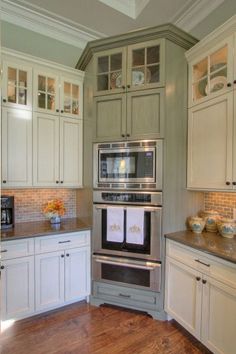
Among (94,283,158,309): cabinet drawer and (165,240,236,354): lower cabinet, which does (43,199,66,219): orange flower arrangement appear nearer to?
(94,283,158,309): cabinet drawer

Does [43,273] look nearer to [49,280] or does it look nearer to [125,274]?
[49,280]

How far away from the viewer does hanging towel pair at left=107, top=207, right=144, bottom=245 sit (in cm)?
224

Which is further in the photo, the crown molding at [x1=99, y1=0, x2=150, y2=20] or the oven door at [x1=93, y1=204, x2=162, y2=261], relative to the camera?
the crown molding at [x1=99, y1=0, x2=150, y2=20]

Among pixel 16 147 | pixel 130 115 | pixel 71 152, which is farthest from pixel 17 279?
pixel 130 115

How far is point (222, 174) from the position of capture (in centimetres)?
197

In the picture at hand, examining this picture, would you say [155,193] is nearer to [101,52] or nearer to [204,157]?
[204,157]

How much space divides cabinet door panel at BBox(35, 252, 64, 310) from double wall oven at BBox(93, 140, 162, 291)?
1.21 ft

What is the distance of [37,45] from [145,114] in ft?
5.68

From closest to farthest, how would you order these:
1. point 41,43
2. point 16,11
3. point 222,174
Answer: point 222,174 < point 16,11 < point 41,43

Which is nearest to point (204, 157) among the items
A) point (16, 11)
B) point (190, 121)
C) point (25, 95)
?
point (190, 121)

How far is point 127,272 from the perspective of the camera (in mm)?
2340

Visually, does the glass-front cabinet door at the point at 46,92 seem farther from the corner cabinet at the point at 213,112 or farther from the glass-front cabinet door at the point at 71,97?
the corner cabinet at the point at 213,112

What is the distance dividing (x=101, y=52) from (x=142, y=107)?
0.76m

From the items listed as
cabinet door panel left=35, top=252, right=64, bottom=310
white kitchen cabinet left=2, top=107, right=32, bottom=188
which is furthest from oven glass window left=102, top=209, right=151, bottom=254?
white kitchen cabinet left=2, top=107, right=32, bottom=188
